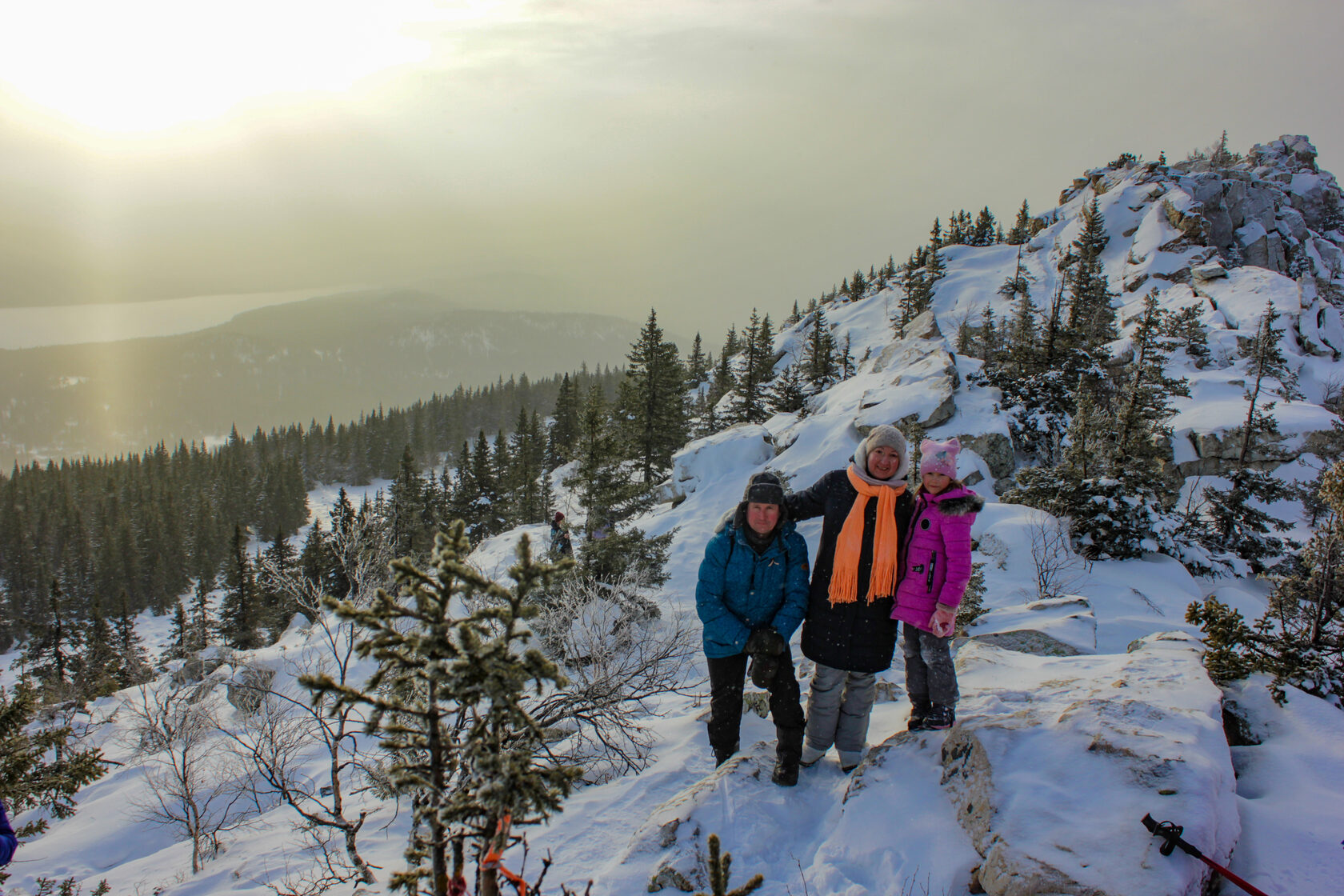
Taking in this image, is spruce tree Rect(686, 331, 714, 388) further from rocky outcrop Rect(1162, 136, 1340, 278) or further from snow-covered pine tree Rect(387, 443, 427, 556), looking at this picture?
rocky outcrop Rect(1162, 136, 1340, 278)

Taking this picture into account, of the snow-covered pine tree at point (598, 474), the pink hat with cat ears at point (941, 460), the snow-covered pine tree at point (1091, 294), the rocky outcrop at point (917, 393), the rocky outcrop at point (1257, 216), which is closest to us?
the pink hat with cat ears at point (941, 460)

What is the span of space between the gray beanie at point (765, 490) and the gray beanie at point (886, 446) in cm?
61

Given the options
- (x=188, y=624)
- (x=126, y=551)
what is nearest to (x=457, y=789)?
(x=188, y=624)

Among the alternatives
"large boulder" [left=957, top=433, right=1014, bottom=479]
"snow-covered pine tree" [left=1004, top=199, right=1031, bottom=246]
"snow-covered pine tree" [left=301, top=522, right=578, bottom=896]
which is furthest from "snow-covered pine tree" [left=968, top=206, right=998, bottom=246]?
"snow-covered pine tree" [left=301, top=522, right=578, bottom=896]

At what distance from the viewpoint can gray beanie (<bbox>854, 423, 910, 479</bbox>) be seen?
13.3ft

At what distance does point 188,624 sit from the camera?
43.4m

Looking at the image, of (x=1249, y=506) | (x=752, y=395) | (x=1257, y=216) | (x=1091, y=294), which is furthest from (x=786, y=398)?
(x=1257, y=216)

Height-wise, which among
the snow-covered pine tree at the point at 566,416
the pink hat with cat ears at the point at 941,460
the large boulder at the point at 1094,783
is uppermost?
the pink hat with cat ears at the point at 941,460

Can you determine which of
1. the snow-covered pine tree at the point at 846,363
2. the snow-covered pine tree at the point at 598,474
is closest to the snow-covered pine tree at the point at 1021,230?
the snow-covered pine tree at the point at 846,363

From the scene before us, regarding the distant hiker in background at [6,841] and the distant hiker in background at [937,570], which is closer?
the distant hiker in background at [6,841]

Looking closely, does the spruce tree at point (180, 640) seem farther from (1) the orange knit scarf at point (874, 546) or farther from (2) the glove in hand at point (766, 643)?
(1) the orange knit scarf at point (874, 546)

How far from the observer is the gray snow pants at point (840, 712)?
14.2 ft

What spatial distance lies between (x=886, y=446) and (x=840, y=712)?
2.12m

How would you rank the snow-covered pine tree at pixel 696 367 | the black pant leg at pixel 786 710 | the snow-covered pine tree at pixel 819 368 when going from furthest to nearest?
the snow-covered pine tree at pixel 696 367 < the snow-covered pine tree at pixel 819 368 < the black pant leg at pixel 786 710
